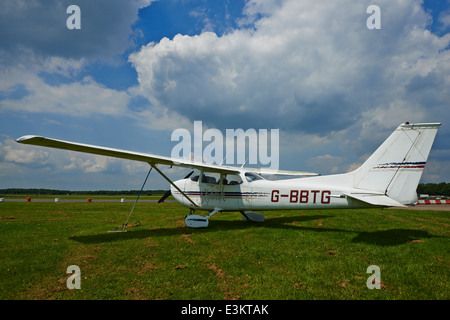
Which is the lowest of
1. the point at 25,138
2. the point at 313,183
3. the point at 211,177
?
the point at 313,183

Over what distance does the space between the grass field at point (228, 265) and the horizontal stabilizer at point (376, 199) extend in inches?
44.1

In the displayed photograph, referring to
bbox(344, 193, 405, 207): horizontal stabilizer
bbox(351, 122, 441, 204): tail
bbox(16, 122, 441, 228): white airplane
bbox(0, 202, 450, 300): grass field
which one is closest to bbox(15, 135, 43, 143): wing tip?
bbox(16, 122, 441, 228): white airplane

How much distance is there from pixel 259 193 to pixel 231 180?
1.33 metres

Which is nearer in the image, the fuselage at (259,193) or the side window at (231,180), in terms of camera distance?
the fuselage at (259,193)

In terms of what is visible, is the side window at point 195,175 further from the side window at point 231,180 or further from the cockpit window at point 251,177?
the cockpit window at point 251,177

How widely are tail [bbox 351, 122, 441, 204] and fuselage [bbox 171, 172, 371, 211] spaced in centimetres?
81

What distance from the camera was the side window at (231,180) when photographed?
9430mm

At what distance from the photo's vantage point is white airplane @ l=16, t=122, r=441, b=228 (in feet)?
21.1

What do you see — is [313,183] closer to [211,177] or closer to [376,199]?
[376,199]

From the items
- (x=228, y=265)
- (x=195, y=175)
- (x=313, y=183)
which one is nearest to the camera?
(x=228, y=265)

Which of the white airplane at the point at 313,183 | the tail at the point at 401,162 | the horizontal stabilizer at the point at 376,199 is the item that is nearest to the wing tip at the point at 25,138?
the white airplane at the point at 313,183

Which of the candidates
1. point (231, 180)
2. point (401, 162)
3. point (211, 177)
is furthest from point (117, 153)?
point (401, 162)

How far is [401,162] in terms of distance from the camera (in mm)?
6652
